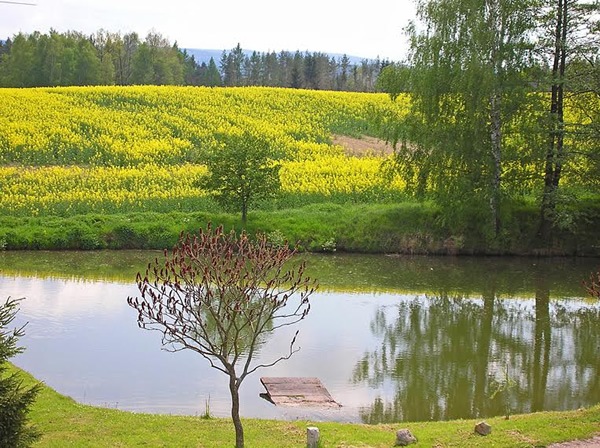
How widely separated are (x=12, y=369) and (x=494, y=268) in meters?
18.0

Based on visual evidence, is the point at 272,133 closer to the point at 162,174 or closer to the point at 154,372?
the point at 162,174

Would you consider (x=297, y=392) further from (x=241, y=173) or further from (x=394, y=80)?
(x=394, y=80)

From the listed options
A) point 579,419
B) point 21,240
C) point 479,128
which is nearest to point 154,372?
point 579,419

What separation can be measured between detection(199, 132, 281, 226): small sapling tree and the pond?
15.2ft

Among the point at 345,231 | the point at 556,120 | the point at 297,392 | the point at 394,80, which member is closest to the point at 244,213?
the point at 345,231

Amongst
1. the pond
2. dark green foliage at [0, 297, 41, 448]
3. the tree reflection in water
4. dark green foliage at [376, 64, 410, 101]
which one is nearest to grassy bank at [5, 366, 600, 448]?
the pond

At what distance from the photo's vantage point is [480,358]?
16.5 metres

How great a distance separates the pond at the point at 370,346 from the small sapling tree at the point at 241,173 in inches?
182

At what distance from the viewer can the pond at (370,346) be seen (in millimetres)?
13734

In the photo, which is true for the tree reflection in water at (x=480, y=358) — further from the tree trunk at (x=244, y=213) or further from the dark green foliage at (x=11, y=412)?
the tree trunk at (x=244, y=213)

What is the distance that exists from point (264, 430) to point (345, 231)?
19283 mm

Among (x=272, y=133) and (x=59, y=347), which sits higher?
(x=272, y=133)

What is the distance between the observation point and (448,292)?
23625 mm

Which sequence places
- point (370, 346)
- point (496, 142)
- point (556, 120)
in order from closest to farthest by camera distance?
1. point (370, 346)
2. point (556, 120)
3. point (496, 142)
